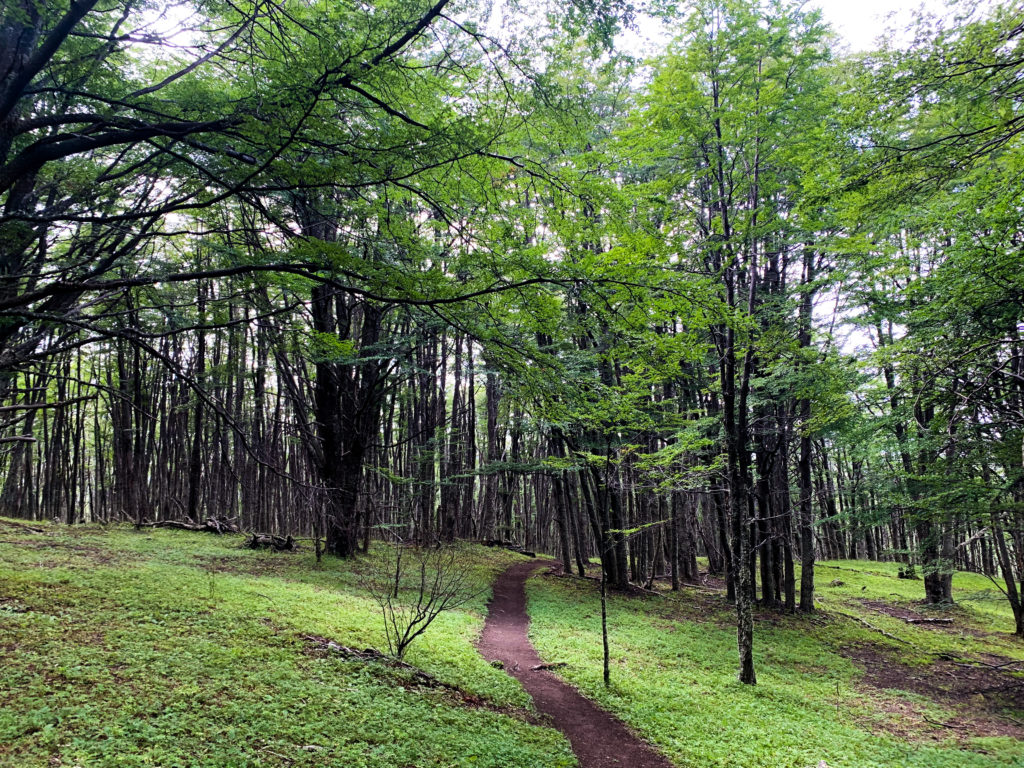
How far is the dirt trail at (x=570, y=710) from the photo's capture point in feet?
17.4

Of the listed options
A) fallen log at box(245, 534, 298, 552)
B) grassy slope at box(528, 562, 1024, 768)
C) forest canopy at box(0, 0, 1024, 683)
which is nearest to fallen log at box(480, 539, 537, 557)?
grassy slope at box(528, 562, 1024, 768)

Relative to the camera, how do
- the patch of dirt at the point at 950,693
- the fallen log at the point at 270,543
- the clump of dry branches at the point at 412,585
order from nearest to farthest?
the patch of dirt at the point at 950,693 < the clump of dry branches at the point at 412,585 < the fallen log at the point at 270,543

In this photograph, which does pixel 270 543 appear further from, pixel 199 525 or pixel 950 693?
pixel 950 693

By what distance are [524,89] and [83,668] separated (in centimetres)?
651

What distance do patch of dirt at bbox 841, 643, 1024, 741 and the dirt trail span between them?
374 centimetres

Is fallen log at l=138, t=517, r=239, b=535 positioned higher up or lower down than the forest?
lower down

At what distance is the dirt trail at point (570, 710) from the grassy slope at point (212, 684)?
13.1 inches

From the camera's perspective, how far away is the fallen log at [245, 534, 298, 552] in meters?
14.3

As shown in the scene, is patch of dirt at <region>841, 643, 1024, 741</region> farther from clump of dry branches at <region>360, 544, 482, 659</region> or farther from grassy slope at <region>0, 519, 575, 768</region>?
clump of dry branches at <region>360, 544, 482, 659</region>

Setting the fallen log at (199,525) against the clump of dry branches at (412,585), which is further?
the fallen log at (199,525)

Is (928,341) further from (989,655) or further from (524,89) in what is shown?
(989,655)

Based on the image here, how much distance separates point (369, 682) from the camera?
223 inches

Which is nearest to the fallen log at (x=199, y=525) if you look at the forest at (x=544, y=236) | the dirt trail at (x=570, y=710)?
the forest at (x=544, y=236)

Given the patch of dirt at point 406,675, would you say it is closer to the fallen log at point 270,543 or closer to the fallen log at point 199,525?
the fallen log at point 270,543
